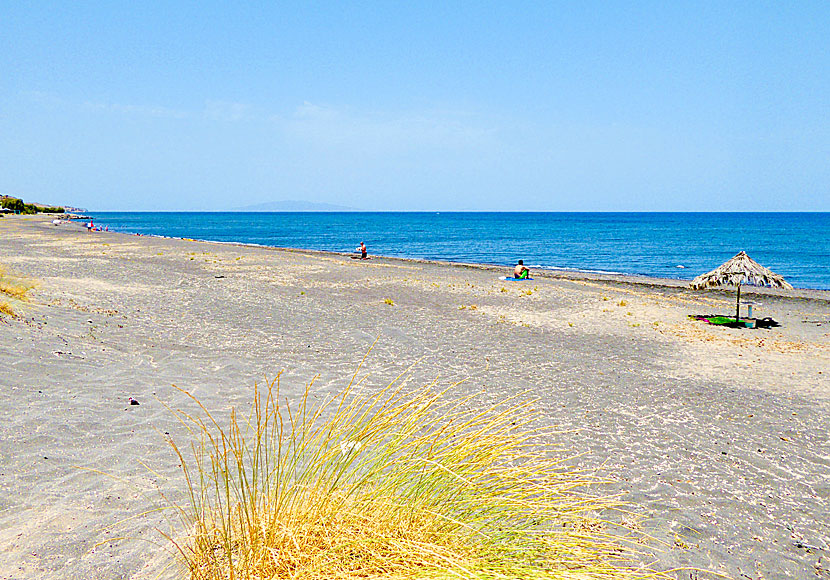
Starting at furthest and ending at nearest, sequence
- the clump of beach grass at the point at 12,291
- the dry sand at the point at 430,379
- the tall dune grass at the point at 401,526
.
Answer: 1. the clump of beach grass at the point at 12,291
2. the dry sand at the point at 430,379
3. the tall dune grass at the point at 401,526

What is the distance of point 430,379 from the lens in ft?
26.7

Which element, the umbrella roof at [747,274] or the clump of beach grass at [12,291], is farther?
the umbrella roof at [747,274]

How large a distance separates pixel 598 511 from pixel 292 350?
622 cm

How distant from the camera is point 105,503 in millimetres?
3951

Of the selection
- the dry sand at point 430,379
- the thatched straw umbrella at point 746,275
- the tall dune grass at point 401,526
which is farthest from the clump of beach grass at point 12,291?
the thatched straw umbrella at point 746,275

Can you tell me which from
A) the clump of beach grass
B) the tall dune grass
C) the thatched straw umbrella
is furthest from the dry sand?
the thatched straw umbrella

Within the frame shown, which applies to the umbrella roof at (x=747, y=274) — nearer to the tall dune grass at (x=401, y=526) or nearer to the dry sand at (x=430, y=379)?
the dry sand at (x=430, y=379)

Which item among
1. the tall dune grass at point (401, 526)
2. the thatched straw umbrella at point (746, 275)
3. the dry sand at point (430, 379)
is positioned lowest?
the dry sand at point (430, 379)

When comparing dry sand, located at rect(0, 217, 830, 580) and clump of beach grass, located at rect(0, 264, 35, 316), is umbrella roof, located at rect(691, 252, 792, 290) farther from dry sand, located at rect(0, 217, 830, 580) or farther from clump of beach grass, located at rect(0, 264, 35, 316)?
clump of beach grass, located at rect(0, 264, 35, 316)

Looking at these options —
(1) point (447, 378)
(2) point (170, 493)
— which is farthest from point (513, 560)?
(1) point (447, 378)

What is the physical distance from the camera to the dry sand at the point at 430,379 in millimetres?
3990

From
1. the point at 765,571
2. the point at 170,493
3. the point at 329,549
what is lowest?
the point at 765,571

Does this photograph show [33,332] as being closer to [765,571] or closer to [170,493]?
[170,493]

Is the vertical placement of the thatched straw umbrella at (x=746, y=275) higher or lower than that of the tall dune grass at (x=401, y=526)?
higher
